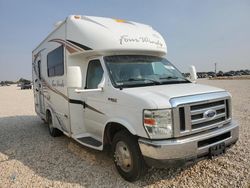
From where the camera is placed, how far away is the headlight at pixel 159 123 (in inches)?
146

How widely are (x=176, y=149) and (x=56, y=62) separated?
4604 millimetres

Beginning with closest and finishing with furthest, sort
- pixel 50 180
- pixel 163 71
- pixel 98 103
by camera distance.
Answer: pixel 50 180 → pixel 98 103 → pixel 163 71

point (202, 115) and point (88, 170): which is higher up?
point (202, 115)

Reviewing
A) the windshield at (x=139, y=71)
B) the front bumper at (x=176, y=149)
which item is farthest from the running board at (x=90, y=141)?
the front bumper at (x=176, y=149)

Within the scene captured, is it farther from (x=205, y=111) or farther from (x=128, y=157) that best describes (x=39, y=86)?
A: (x=205, y=111)

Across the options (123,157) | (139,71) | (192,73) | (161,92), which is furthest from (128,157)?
(192,73)

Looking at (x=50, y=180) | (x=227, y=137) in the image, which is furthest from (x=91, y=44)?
(x=227, y=137)

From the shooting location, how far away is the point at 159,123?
3754mm

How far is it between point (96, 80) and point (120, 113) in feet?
4.42

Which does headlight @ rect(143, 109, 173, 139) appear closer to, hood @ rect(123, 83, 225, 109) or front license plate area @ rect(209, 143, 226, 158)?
hood @ rect(123, 83, 225, 109)

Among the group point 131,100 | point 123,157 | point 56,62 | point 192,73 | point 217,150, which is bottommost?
point 123,157

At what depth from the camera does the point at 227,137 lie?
4.35m

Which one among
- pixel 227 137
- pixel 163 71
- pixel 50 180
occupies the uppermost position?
pixel 163 71

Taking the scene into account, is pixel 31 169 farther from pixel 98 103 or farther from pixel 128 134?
pixel 128 134
